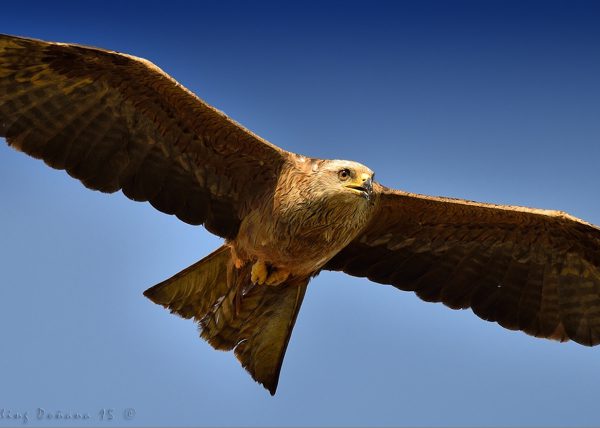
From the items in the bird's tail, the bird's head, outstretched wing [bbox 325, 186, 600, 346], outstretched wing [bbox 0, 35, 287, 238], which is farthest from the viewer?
outstretched wing [bbox 325, 186, 600, 346]

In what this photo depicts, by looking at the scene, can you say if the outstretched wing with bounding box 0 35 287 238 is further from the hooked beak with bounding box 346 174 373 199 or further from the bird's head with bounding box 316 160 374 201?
the hooked beak with bounding box 346 174 373 199

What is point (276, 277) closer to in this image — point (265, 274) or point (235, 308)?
point (265, 274)

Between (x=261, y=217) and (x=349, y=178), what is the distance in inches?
38.7

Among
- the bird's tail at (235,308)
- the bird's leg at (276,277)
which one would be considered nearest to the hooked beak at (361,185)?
the bird's leg at (276,277)

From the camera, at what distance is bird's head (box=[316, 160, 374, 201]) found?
396 inches

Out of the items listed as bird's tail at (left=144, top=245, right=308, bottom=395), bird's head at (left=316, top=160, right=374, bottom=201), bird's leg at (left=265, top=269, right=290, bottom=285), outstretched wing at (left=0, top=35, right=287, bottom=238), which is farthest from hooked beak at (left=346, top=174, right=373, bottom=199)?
bird's tail at (left=144, top=245, right=308, bottom=395)

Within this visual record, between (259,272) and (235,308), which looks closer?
(259,272)

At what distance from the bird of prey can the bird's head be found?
0.01 meters

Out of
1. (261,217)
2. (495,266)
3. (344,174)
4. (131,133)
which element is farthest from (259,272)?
(495,266)

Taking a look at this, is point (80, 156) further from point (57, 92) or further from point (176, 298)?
point (176, 298)

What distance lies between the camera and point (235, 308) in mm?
11094

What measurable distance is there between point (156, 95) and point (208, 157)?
84cm

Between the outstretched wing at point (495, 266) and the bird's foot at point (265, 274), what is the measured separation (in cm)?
106

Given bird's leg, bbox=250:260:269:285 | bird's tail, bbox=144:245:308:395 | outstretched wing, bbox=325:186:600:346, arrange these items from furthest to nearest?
outstretched wing, bbox=325:186:600:346
bird's tail, bbox=144:245:308:395
bird's leg, bbox=250:260:269:285
